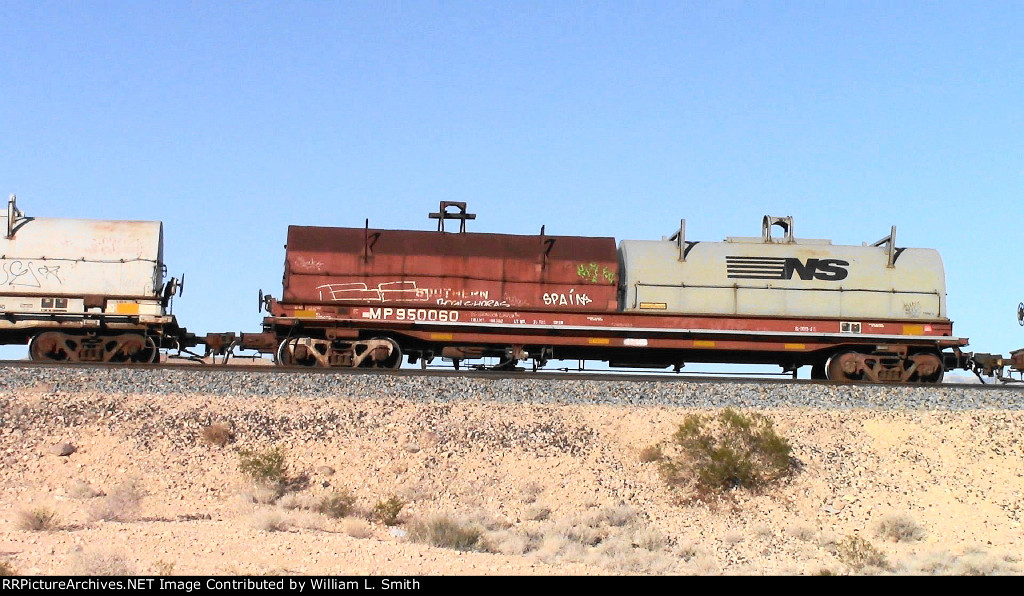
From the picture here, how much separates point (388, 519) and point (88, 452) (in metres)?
4.88

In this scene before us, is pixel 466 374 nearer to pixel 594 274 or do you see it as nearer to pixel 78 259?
pixel 594 274

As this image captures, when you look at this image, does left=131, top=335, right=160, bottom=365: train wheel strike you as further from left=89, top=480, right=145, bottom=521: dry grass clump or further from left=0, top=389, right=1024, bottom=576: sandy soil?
left=89, top=480, right=145, bottom=521: dry grass clump

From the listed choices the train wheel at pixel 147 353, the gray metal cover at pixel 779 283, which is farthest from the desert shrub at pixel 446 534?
the train wheel at pixel 147 353

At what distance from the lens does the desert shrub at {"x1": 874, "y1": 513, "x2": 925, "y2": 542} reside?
1469 cm

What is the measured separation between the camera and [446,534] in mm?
13320

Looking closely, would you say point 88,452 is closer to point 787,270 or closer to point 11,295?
point 11,295

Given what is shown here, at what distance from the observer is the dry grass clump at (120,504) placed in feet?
44.4

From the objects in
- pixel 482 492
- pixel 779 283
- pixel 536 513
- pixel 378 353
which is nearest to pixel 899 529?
pixel 536 513

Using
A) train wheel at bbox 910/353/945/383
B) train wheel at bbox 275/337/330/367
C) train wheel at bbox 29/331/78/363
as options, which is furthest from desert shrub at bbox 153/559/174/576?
train wheel at bbox 910/353/945/383

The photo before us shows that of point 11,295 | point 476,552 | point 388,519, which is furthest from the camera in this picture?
point 11,295

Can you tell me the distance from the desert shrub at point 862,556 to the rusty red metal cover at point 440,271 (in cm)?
844

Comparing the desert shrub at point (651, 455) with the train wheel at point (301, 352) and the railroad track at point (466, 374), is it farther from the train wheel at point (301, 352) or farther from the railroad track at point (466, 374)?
the train wheel at point (301, 352)

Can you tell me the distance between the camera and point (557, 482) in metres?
15.7
